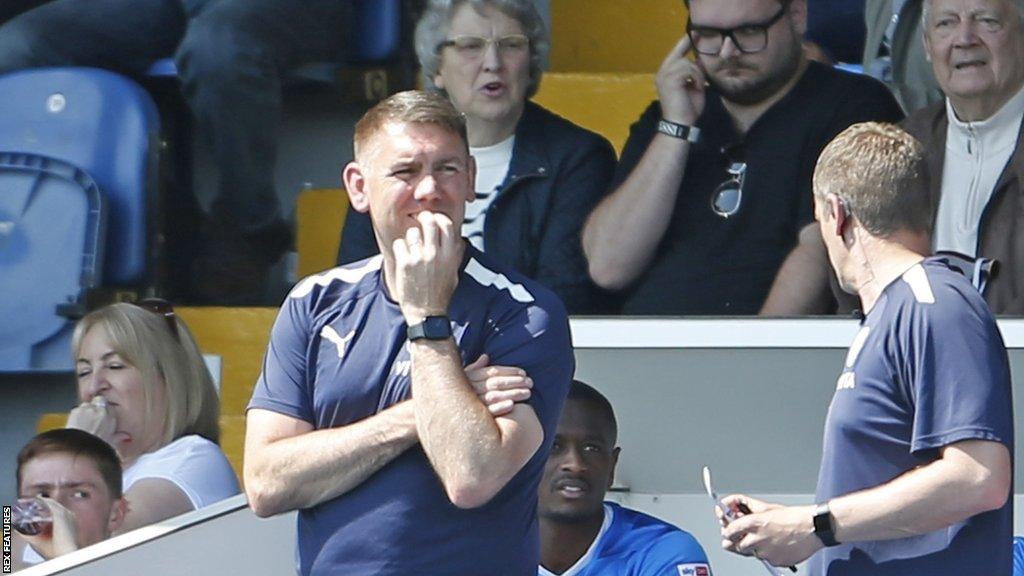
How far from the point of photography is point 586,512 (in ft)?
11.2

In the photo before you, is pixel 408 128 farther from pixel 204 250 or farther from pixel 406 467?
pixel 204 250

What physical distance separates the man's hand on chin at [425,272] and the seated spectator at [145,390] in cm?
156

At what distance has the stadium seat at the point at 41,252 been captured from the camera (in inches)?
175

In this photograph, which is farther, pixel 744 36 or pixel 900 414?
pixel 744 36

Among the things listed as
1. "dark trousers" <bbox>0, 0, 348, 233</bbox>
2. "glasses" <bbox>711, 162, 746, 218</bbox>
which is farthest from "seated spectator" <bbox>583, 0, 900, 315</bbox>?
"dark trousers" <bbox>0, 0, 348, 233</bbox>

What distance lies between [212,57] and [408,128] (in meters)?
2.14

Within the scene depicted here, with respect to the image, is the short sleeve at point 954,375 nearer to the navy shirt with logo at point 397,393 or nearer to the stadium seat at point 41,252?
the navy shirt with logo at point 397,393

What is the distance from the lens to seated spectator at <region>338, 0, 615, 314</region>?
12.9 ft

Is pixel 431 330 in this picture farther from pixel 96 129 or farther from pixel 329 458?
pixel 96 129

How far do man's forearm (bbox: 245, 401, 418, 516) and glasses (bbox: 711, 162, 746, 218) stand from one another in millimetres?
1653

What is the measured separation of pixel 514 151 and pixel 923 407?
190 cm

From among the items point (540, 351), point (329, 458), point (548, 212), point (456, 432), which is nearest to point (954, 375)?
point (540, 351)

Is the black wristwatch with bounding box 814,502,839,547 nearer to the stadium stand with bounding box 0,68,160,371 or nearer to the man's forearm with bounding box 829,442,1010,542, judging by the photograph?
the man's forearm with bounding box 829,442,1010,542

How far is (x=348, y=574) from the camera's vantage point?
231 cm
